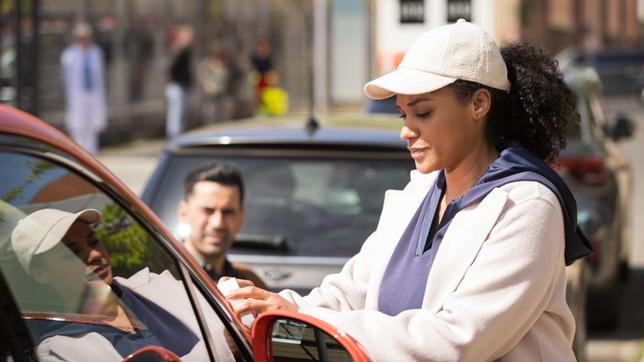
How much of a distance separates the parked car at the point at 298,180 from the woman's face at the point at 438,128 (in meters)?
2.65

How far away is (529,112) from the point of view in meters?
2.97

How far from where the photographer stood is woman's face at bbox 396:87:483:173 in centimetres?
289

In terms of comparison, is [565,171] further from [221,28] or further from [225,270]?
[221,28]

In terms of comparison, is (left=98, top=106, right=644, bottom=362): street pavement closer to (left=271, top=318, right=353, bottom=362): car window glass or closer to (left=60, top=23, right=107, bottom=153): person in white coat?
(left=60, top=23, right=107, bottom=153): person in white coat

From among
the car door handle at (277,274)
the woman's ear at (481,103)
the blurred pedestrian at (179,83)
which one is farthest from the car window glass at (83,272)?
the blurred pedestrian at (179,83)

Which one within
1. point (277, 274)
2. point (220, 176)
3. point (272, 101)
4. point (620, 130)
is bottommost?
point (272, 101)

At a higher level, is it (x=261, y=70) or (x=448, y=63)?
(x=448, y=63)

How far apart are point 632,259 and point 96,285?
1007cm

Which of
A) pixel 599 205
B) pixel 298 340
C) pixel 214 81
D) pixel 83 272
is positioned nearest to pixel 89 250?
pixel 83 272

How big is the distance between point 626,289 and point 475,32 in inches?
326

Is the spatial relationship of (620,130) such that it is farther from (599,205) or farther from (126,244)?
(126,244)

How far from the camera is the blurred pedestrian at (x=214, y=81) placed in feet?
84.7

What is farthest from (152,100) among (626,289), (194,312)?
(194,312)

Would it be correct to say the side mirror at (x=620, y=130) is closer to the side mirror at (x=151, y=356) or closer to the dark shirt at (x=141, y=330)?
the dark shirt at (x=141, y=330)
